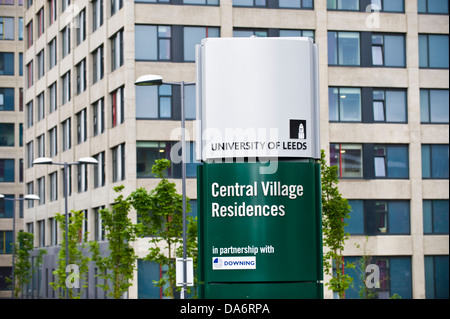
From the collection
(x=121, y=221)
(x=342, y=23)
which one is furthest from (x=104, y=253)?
(x=342, y=23)

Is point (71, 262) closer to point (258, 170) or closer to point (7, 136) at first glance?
point (258, 170)

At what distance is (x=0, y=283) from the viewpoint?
346ft

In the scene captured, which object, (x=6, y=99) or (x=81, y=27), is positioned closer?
(x=81, y=27)

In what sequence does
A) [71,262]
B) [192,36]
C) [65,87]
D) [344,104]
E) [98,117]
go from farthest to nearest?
[65,87]
[98,117]
[344,104]
[192,36]
[71,262]

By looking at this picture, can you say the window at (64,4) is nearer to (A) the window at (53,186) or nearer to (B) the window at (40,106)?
(B) the window at (40,106)

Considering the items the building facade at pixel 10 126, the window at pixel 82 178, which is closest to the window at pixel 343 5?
the window at pixel 82 178

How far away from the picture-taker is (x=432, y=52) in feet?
200

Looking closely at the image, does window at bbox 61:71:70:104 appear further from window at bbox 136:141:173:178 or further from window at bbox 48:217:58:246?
window at bbox 136:141:173:178

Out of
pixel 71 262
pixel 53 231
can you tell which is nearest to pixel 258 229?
pixel 71 262

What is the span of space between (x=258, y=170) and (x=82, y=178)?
2371 inches

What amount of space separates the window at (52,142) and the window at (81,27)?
1088 centimetres

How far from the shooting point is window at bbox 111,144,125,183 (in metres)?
58.3

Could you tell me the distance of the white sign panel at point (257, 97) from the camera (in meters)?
8.91
